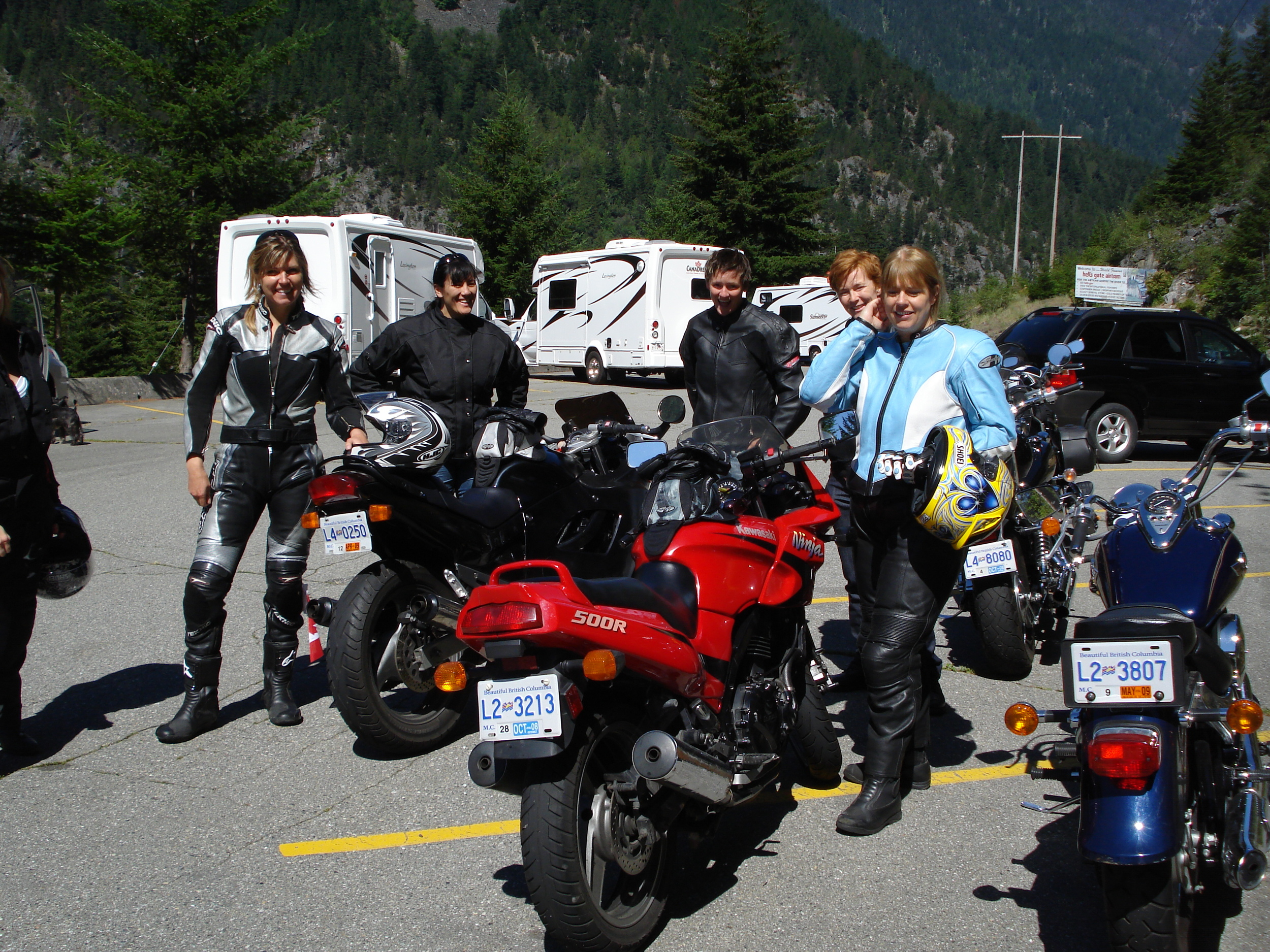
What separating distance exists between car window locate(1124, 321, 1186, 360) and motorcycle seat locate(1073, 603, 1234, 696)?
36.9ft

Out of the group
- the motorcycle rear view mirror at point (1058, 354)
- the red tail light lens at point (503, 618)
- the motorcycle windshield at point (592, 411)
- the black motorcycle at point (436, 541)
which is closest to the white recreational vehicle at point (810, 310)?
the motorcycle rear view mirror at point (1058, 354)

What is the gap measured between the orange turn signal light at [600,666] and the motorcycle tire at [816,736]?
128cm

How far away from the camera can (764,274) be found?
144 feet

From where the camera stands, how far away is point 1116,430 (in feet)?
42.1

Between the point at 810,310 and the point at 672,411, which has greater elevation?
the point at 810,310

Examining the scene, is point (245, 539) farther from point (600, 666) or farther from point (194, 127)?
point (194, 127)

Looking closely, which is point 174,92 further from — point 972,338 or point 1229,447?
point 972,338

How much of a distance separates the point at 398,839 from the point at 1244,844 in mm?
2527

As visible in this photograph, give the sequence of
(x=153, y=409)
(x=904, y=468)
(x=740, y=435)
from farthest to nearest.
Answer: (x=153, y=409) → (x=740, y=435) → (x=904, y=468)

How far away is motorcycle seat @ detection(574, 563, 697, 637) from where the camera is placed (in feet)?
9.31

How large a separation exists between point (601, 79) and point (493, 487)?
18244 cm

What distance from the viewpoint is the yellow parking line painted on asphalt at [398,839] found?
3.49 meters

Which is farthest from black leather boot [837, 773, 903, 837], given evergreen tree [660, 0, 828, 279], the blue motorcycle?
evergreen tree [660, 0, 828, 279]

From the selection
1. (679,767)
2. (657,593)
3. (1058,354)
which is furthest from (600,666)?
(1058,354)
